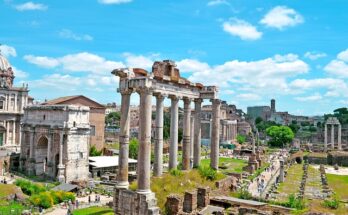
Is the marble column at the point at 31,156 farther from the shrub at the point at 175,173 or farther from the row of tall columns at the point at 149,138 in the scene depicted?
the shrub at the point at 175,173

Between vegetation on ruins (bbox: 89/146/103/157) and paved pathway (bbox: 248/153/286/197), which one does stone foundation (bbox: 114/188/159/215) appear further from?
vegetation on ruins (bbox: 89/146/103/157)

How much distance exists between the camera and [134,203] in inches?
673

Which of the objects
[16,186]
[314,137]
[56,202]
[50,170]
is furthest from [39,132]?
[314,137]

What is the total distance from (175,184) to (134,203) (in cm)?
309

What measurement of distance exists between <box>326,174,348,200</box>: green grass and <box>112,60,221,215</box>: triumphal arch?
17.6 metres

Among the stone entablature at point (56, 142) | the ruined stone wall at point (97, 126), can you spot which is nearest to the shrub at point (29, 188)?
the stone entablature at point (56, 142)

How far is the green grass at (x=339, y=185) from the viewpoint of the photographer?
34491mm

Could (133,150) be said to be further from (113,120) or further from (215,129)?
(113,120)

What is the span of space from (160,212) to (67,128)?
88.2ft

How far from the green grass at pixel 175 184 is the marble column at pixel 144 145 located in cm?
117

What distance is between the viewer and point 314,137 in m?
118

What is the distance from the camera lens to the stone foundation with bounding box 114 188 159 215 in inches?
655

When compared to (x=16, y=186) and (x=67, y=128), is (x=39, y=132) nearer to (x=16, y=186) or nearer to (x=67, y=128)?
(x=67, y=128)

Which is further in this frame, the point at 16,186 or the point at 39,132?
the point at 39,132
